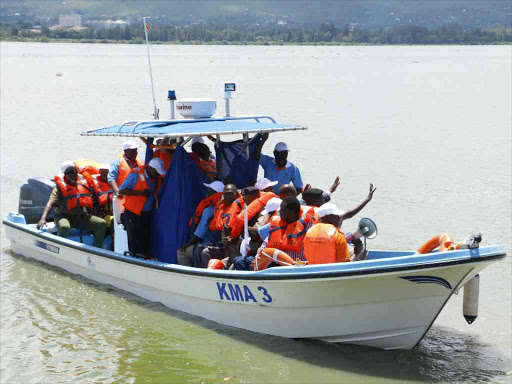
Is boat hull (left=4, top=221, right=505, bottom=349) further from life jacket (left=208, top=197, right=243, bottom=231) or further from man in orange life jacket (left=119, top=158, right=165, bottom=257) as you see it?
life jacket (left=208, top=197, right=243, bottom=231)

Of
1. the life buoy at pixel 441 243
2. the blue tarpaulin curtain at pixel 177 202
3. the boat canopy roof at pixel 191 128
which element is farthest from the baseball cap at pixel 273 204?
the life buoy at pixel 441 243

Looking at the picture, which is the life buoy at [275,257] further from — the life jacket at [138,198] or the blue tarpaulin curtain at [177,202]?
the life jacket at [138,198]

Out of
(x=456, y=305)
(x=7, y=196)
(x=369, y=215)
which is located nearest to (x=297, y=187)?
(x=456, y=305)

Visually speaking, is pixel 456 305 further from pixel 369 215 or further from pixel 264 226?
pixel 369 215

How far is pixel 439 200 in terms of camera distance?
53.5 feet

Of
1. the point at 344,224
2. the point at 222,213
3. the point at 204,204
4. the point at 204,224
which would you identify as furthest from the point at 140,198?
the point at 344,224

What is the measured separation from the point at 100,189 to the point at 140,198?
2.10 m

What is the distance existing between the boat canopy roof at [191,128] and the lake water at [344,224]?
2134 millimetres

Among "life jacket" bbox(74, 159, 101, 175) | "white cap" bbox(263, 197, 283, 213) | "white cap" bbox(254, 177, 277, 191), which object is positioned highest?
"white cap" bbox(254, 177, 277, 191)

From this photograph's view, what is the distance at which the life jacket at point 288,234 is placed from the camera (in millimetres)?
8609

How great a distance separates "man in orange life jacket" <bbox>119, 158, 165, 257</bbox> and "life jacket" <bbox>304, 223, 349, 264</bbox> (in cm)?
247

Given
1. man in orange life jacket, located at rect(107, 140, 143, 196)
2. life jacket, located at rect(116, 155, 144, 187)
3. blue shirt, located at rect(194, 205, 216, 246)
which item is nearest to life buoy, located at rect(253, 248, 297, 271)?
blue shirt, located at rect(194, 205, 216, 246)

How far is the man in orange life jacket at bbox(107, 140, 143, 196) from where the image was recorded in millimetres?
10781

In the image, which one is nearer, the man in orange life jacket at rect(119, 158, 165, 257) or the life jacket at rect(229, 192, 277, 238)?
the life jacket at rect(229, 192, 277, 238)
